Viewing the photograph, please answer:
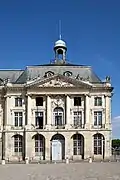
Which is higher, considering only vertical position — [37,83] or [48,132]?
[37,83]

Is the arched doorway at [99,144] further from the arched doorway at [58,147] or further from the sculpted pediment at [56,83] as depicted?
the sculpted pediment at [56,83]

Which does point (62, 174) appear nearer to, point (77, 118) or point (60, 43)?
point (77, 118)

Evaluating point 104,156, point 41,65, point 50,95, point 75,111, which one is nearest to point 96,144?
point 104,156

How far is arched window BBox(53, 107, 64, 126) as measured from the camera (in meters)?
61.7

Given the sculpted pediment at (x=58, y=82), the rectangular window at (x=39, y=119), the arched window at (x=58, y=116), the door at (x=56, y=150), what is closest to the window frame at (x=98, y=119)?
the sculpted pediment at (x=58, y=82)


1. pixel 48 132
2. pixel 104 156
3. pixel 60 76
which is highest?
Answer: pixel 60 76

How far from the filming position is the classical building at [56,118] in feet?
199

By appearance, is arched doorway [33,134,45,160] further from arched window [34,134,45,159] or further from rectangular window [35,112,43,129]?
rectangular window [35,112,43,129]

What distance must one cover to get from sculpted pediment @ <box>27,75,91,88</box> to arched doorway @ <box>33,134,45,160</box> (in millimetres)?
7915

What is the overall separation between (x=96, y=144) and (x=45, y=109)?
963 cm

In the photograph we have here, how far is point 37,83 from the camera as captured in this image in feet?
201

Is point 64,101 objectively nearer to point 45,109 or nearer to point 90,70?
point 45,109

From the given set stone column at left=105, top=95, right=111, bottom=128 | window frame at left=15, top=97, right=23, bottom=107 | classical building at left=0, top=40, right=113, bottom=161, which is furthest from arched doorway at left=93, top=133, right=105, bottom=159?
window frame at left=15, top=97, right=23, bottom=107

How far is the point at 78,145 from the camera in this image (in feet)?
201
